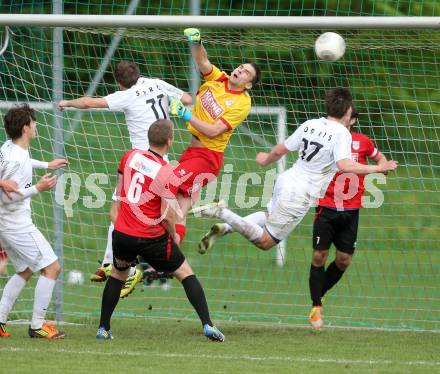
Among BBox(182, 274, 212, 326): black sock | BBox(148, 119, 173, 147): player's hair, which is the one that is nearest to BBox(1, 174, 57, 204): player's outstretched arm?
BBox(148, 119, 173, 147): player's hair

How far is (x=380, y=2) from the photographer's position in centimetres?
1341

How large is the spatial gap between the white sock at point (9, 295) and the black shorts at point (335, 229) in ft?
8.88

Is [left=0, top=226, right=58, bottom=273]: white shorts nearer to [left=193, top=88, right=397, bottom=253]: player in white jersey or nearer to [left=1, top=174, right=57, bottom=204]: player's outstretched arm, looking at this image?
[left=1, top=174, right=57, bottom=204]: player's outstretched arm

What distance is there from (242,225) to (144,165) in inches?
59.6

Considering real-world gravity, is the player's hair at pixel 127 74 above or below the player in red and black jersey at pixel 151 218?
above

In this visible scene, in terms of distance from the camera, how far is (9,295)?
8875 millimetres

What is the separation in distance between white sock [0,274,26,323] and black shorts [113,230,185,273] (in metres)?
0.96

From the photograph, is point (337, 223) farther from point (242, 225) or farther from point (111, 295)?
point (111, 295)

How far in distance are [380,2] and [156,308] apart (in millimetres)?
5187

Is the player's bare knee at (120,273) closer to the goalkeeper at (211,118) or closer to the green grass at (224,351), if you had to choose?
the green grass at (224,351)

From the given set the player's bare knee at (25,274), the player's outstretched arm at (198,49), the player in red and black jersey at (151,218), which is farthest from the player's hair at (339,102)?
the player's bare knee at (25,274)

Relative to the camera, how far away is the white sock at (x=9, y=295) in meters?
8.84

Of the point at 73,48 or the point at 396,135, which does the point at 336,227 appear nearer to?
the point at 396,135

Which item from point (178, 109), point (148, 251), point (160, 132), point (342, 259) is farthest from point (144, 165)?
point (342, 259)
